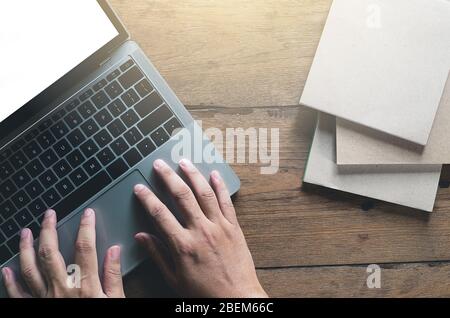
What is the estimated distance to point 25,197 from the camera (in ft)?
2.52

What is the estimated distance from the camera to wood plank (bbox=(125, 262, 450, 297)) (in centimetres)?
83

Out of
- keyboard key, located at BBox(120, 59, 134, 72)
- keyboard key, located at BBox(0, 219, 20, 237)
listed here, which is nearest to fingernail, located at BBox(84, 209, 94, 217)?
keyboard key, located at BBox(0, 219, 20, 237)

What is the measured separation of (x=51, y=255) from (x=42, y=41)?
1.00 ft

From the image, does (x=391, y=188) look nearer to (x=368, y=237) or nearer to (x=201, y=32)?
(x=368, y=237)

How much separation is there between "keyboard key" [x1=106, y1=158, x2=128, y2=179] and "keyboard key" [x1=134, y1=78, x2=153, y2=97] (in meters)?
0.10

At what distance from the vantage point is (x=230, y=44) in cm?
85

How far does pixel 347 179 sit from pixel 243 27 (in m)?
0.29

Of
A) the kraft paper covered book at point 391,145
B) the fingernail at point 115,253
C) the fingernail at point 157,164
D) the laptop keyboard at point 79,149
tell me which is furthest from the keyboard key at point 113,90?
the kraft paper covered book at point 391,145

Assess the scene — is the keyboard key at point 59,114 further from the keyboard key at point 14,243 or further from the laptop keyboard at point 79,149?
the keyboard key at point 14,243

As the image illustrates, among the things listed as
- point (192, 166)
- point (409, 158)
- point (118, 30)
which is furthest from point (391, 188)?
point (118, 30)

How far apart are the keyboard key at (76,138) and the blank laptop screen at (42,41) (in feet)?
0.24

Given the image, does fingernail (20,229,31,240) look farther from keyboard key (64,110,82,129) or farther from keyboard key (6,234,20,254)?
keyboard key (64,110,82,129)

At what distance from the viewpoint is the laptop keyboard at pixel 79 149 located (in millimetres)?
768

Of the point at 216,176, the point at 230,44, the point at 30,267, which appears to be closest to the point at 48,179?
the point at 30,267
